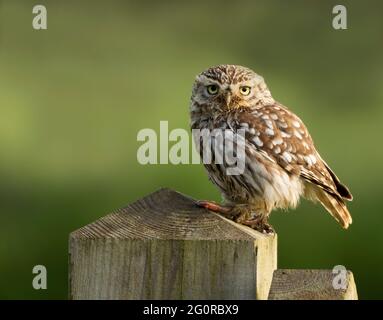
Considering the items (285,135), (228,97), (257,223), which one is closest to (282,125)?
(285,135)

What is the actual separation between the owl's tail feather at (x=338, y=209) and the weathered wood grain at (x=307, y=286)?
232 cm

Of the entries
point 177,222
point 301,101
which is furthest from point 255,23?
point 177,222

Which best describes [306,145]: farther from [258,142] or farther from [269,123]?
[258,142]

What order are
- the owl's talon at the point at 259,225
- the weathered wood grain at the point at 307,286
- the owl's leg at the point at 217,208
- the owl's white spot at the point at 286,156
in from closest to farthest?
1. the weathered wood grain at the point at 307,286
2. the owl's leg at the point at 217,208
3. the owl's talon at the point at 259,225
4. the owl's white spot at the point at 286,156

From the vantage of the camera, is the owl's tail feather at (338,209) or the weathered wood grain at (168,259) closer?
the weathered wood grain at (168,259)

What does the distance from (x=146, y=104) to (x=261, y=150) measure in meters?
1.48

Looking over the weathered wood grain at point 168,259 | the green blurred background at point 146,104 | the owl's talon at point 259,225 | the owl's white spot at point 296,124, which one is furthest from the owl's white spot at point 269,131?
the weathered wood grain at point 168,259

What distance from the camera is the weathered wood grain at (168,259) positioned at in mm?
2975

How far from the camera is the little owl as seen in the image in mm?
5066

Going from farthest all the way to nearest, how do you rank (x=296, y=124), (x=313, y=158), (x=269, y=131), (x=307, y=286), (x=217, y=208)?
(x=296, y=124) → (x=313, y=158) → (x=269, y=131) → (x=217, y=208) → (x=307, y=286)

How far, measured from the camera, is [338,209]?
17.6 feet

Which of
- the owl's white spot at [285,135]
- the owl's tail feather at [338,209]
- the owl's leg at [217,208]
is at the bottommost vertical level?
the owl's tail feather at [338,209]

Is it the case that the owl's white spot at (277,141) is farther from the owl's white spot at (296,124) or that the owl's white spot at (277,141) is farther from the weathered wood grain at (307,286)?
the weathered wood grain at (307,286)
